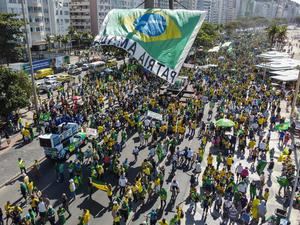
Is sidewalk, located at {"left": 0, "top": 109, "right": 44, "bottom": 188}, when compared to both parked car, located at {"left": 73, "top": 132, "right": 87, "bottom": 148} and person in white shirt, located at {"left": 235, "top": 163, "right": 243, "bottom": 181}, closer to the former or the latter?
parked car, located at {"left": 73, "top": 132, "right": 87, "bottom": 148}

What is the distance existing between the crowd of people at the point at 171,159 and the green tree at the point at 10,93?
2.26 m

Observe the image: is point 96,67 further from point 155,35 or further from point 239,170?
point 239,170

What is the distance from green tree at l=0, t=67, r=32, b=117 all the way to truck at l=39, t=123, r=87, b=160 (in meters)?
6.18

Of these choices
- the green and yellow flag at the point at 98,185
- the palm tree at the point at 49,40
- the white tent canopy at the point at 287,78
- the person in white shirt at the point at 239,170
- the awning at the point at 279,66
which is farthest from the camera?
the palm tree at the point at 49,40

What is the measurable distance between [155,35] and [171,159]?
8559 millimetres

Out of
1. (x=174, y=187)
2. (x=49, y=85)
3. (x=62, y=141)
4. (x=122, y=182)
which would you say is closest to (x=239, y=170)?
(x=174, y=187)

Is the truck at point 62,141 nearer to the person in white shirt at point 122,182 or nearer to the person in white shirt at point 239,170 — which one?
the person in white shirt at point 122,182

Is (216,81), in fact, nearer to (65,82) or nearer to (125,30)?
(65,82)

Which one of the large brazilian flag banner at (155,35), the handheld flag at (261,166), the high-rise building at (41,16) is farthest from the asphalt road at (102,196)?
the high-rise building at (41,16)

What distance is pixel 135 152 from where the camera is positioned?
2120 cm

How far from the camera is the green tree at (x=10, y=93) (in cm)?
2475

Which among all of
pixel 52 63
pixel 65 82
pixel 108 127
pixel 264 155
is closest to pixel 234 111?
pixel 264 155

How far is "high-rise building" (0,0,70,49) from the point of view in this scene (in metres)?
61.2

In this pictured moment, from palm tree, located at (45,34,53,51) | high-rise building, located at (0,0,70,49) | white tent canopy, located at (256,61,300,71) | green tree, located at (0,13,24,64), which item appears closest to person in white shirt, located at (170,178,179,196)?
white tent canopy, located at (256,61,300,71)
